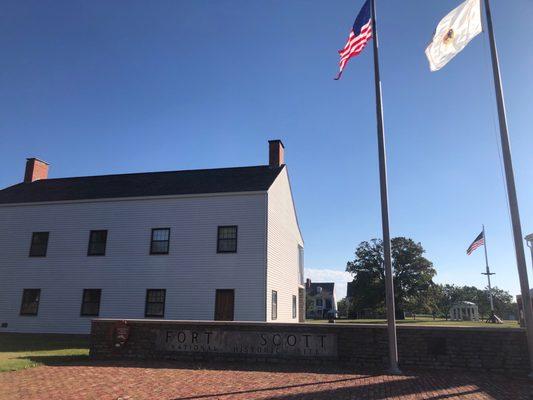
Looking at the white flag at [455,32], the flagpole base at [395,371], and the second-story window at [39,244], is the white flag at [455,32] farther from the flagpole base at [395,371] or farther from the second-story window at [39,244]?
the second-story window at [39,244]

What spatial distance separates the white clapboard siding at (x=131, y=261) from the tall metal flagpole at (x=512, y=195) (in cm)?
1256

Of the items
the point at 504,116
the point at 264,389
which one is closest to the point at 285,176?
the point at 504,116

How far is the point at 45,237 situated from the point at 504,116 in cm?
2345

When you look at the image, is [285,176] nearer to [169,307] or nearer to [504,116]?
[169,307]

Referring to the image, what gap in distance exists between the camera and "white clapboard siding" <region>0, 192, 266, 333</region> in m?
21.4

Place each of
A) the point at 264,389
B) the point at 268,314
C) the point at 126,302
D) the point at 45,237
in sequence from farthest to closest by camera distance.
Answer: the point at 45,237 → the point at 126,302 → the point at 268,314 → the point at 264,389

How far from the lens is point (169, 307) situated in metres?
21.7

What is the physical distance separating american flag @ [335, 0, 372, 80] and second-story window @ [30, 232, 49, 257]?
20.0 metres

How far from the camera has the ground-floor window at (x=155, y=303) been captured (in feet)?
71.9

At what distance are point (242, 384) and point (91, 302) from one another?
16.7m

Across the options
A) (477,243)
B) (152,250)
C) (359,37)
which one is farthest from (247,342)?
(477,243)

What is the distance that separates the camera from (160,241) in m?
22.9

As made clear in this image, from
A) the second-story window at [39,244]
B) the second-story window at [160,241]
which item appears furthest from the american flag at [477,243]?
the second-story window at [39,244]

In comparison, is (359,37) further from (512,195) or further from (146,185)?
(146,185)
